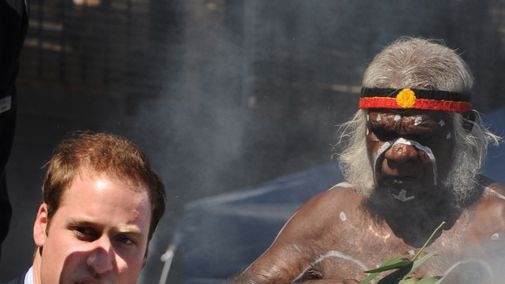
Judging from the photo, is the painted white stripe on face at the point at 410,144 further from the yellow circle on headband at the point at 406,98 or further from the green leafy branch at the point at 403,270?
the green leafy branch at the point at 403,270

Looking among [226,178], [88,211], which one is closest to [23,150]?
[226,178]

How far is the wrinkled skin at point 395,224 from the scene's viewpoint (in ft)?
10.3

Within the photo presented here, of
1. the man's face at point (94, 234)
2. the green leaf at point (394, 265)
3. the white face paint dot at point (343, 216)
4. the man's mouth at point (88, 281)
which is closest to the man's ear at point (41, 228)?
the man's face at point (94, 234)

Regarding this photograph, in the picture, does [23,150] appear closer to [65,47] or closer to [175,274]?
[65,47]

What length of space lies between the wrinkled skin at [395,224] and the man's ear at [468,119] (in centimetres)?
9

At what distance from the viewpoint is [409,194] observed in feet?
10.3

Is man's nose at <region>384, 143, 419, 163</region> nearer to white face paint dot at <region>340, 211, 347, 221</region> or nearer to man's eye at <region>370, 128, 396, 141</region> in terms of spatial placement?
man's eye at <region>370, 128, 396, 141</region>

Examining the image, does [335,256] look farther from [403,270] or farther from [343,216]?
[403,270]

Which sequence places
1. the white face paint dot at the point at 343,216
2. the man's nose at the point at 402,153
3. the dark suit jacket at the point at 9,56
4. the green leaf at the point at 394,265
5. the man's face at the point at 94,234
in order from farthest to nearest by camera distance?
the white face paint dot at the point at 343,216
the man's nose at the point at 402,153
the green leaf at the point at 394,265
the dark suit jacket at the point at 9,56
the man's face at the point at 94,234

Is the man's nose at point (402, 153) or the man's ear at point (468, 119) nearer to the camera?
the man's nose at point (402, 153)

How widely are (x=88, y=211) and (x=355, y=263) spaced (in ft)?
4.65

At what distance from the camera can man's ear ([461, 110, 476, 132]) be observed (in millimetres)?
3248

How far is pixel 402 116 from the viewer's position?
3.16 meters

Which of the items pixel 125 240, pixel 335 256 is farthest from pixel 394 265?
pixel 125 240
